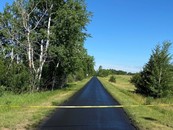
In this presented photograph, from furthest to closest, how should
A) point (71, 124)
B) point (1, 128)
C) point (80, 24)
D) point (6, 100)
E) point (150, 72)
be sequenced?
point (150, 72), point (80, 24), point (6, 100), point (71, 124), point (1, 128)

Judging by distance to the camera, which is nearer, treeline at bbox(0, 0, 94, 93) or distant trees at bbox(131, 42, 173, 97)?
treeline at bbox(0, 0, 94, 93)

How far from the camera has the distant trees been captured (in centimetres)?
3519

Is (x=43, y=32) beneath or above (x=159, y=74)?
above

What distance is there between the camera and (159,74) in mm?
35375

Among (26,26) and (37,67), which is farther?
(37,67)

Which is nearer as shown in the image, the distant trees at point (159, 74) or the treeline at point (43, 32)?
the treeline at point (43, 32)

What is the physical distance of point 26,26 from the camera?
31344mm

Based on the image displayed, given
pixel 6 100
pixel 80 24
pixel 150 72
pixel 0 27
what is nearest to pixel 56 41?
pixel 80 24

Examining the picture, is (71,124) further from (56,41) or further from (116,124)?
(56,41)

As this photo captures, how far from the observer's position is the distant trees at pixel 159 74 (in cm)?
3519

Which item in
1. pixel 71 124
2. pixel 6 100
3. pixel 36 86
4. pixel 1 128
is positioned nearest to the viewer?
pixel 1 128

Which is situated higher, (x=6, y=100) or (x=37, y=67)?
(x=37, y=67)

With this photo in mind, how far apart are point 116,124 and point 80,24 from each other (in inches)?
888

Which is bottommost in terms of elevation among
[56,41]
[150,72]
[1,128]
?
[1,128]
